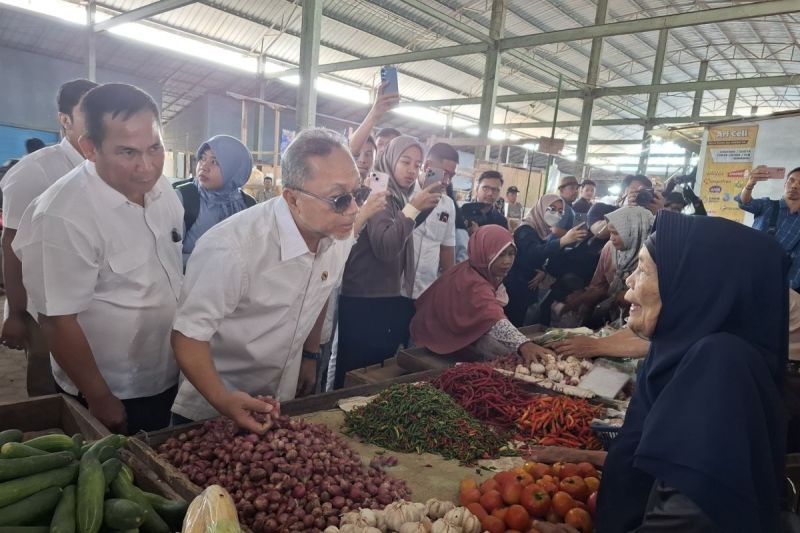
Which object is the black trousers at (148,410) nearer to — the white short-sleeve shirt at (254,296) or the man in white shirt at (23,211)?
the white short-sleeve shirt at (254,296)

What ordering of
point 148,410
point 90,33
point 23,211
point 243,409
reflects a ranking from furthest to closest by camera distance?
1. point 90,33
2. point 23,211
3. point 148,410
4. point 243,409

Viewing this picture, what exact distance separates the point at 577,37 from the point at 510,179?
5.77 meters

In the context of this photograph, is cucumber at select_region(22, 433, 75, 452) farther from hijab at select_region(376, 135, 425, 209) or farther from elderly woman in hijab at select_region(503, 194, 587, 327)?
elderly woman in hijab at select_region(503, 194, 587, 327)

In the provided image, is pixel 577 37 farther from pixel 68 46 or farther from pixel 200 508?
pixel 68 46

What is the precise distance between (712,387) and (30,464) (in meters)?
1.60

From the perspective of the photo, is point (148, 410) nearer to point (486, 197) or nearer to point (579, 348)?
point (579, 348)

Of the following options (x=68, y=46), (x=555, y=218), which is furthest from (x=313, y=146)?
(x=68, y=46)

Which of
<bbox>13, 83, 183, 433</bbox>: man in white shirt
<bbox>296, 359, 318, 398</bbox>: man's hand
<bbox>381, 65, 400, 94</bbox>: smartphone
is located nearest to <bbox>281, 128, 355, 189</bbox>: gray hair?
<bbox>13, 83, 183, 433</bbox>: man in white shirt

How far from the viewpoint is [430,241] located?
13.3ft

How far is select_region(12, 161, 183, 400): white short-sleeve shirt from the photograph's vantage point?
69.5 inches

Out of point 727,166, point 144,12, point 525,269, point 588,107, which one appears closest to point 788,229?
point 525,269

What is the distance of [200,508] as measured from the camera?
44.7 inches

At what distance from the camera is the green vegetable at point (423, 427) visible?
6.74 ft

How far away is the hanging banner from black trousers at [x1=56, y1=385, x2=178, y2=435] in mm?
7901
